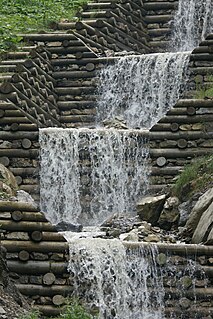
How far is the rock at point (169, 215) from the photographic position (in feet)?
61.2

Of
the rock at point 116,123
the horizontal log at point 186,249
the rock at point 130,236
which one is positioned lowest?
the rock at point 130,236

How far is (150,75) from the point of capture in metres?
24.0

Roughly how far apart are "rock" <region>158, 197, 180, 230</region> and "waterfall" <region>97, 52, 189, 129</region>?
4.77 meters

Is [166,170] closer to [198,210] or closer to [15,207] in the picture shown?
[198,210]

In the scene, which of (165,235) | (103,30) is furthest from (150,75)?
(165,235)

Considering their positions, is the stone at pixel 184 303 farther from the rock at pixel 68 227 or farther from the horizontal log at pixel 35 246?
the rock at pixel 68 227

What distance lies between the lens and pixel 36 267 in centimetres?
1598

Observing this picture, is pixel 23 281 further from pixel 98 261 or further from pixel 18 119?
pixel 18 119

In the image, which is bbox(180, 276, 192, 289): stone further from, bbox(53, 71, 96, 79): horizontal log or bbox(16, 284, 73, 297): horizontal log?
bbox(53, 71, 96, 79): horizontal log

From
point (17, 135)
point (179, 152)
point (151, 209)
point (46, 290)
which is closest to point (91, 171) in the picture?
point (17, 135)

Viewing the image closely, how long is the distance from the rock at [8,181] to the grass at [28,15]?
5.46 meters

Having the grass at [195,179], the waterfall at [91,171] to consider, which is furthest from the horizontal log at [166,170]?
the grass at [195,179]

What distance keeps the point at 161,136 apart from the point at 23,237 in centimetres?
591

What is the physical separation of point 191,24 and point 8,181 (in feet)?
36.4
